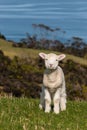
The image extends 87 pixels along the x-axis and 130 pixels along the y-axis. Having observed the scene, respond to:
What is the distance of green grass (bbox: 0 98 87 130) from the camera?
10.3m

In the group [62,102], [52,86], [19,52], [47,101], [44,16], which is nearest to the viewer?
[52,86]

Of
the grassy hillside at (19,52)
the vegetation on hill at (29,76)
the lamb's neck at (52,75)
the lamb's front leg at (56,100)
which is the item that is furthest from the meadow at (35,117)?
the grassy hillside at (19,52)

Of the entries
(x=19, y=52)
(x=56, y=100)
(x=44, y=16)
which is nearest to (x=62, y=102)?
(x=56, y=100)

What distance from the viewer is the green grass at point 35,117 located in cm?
1030

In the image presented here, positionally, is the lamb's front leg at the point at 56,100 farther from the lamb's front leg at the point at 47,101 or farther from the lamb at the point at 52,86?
the lamb's front leg at the point at 47,101

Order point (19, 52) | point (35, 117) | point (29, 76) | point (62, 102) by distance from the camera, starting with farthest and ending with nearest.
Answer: point (19, 52) < point (29, 76) < point (62, 102) < point (35, 117)

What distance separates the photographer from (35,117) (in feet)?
37.3

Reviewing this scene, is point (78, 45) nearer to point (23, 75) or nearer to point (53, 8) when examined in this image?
point (23, 75)

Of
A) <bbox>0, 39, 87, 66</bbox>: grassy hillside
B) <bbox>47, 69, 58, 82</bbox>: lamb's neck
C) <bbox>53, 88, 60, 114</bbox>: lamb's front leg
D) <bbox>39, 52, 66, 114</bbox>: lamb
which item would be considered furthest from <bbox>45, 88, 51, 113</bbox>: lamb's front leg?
<bbox>0, 39, 87, 66</bbox>: grassy hillside

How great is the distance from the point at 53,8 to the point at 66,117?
169965mm

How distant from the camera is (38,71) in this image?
39969 millimetres

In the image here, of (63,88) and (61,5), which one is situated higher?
(63,88)

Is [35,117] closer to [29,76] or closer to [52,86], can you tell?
[52,86]

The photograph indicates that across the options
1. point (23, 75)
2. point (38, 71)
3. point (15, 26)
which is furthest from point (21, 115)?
point (15, 26)
